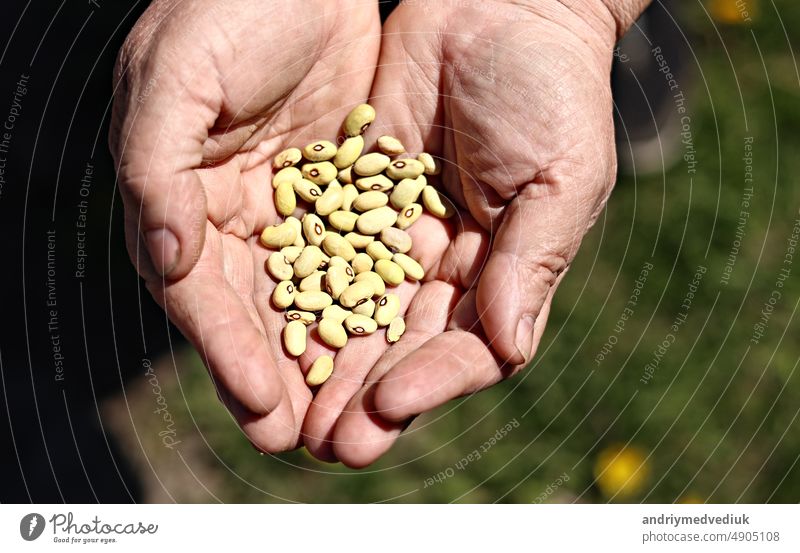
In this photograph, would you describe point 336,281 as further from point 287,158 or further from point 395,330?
point 287,158

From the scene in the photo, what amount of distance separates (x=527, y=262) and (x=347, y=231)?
0.43 m

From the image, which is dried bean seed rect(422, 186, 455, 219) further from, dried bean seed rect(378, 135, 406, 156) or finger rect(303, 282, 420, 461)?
finger rect(303, 282, 420, 461)

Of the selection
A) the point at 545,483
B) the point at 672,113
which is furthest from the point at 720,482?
the point at 672,113

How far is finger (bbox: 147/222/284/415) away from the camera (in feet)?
4.05

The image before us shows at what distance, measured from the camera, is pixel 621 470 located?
193 cm

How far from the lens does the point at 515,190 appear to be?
143cm

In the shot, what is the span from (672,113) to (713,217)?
0.34 meters

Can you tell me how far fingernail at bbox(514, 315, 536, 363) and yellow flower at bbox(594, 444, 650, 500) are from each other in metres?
0.74

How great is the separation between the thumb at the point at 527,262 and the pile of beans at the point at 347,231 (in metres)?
0.22

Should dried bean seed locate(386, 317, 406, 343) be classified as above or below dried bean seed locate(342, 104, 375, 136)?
below

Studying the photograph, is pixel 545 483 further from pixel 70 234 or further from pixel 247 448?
pixel 70 234

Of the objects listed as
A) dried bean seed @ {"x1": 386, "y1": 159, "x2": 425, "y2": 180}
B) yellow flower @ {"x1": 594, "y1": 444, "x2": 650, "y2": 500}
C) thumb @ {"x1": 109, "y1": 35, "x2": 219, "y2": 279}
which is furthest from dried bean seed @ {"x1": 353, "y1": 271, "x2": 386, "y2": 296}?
yellow flower @ {"x1": 594, "y1": 444, "x2": 650, "y2": 500}

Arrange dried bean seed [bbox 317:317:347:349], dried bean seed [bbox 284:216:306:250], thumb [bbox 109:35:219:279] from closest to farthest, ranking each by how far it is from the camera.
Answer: thumb [bbox 109:35:219:279], dried bean seed [bbox 317:317:347:349], dried bean seed [bbox 284:216:306:250]
